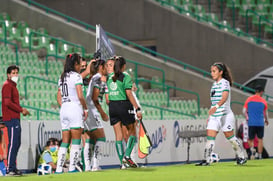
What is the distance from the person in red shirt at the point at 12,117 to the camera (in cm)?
1596

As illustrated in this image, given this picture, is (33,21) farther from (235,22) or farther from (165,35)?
(235,22)

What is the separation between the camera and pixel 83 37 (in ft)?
99.5

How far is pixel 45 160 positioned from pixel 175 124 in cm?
569

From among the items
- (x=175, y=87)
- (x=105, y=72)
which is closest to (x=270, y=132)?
(x=175, y=87)

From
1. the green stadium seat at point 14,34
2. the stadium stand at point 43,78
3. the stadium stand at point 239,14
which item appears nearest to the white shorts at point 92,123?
the stadium stand at point 43,78

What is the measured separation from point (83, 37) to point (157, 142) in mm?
7989

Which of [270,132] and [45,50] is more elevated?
[45,50]

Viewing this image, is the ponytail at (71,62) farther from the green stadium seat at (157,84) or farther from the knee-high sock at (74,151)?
the green stadium seat at (157,84)

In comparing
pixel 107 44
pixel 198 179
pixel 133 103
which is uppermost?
pixel 107 44

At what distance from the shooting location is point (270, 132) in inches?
1065

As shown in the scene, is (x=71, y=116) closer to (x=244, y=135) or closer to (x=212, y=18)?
(x=244, y=135)

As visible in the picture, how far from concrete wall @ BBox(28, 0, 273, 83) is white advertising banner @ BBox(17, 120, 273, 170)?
5.84 m

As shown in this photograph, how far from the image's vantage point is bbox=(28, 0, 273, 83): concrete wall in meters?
32.5

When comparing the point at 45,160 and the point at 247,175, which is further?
the point at 45,160
